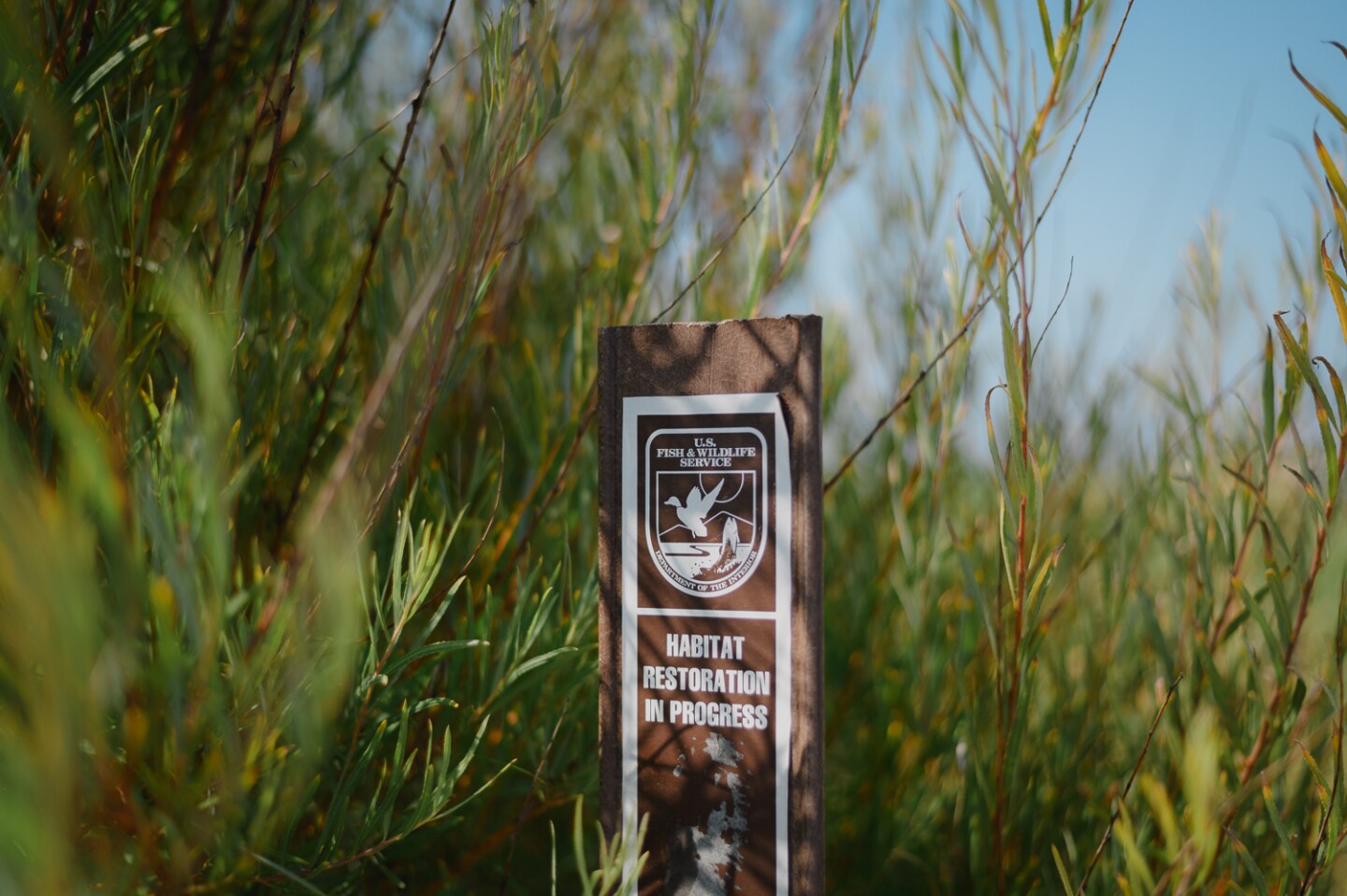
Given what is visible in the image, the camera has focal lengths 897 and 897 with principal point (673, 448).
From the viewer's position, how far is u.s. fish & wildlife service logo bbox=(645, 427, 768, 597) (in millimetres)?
579

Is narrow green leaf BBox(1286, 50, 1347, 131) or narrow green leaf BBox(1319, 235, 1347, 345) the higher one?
narrow green leaf BBox(1286, 50, 1347, 131)

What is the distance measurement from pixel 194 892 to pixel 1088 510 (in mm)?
970

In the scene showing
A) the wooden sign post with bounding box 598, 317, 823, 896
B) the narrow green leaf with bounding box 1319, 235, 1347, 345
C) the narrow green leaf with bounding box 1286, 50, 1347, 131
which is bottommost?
the wooden sign post with bounding box 598, 317, 823, 896

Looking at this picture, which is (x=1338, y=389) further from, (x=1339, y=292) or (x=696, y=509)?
(x=696, y=509)

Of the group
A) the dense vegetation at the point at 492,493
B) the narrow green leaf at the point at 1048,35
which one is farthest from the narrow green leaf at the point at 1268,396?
the narrow green leaf at the point at 1048,35

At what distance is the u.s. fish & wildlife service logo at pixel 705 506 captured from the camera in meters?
0.58

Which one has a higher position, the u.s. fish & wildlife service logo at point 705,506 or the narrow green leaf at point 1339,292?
the narrow green leaf at point 1339,292

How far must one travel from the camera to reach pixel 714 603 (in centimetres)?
58

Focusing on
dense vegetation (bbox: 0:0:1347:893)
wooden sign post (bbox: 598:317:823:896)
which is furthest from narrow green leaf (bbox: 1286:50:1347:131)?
wooden sign post (bbox: 598:317:823:896)

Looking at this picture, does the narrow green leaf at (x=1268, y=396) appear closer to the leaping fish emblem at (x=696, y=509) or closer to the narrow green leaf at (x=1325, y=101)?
the narrow green leaf at (x=1325, y=101)

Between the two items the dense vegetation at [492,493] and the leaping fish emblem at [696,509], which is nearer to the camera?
the dense vegetation at [492,493]

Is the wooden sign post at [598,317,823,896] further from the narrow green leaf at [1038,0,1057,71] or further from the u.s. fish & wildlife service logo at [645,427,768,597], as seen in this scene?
the narrow green leaf at [1038,0,1057,71]

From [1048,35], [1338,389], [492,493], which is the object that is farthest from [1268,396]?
[492,493]

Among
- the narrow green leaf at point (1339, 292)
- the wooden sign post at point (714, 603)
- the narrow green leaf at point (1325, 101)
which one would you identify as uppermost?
the narrow green leaf at point (1325, 101)
